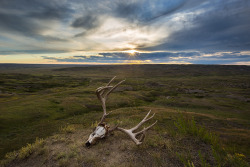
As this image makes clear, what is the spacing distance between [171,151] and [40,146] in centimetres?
823

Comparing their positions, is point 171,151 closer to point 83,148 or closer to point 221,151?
point 221,151

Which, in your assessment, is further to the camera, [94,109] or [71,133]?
[94,109]

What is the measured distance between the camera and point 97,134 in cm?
843

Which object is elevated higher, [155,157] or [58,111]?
[155,157]

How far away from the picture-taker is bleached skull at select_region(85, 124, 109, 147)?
313 inches

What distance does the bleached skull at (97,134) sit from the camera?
7.94 m

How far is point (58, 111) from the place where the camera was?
23.3 m

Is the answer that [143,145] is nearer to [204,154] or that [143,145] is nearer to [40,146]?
[204,154]

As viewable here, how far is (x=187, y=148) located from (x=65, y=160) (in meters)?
6.63

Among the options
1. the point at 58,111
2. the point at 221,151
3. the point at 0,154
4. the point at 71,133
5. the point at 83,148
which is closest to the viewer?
the point at 221,151

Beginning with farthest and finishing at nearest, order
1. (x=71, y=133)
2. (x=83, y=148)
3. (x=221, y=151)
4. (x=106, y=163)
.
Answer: (x=71, y=133) → (x=83, y=148) → (x=221, y=151) → (x=106, y=163)

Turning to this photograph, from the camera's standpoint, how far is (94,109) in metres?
26.6

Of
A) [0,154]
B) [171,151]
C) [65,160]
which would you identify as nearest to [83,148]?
[65,160]

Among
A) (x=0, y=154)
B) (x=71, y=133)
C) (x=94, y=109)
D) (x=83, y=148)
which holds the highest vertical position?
(x=83, y=148)
